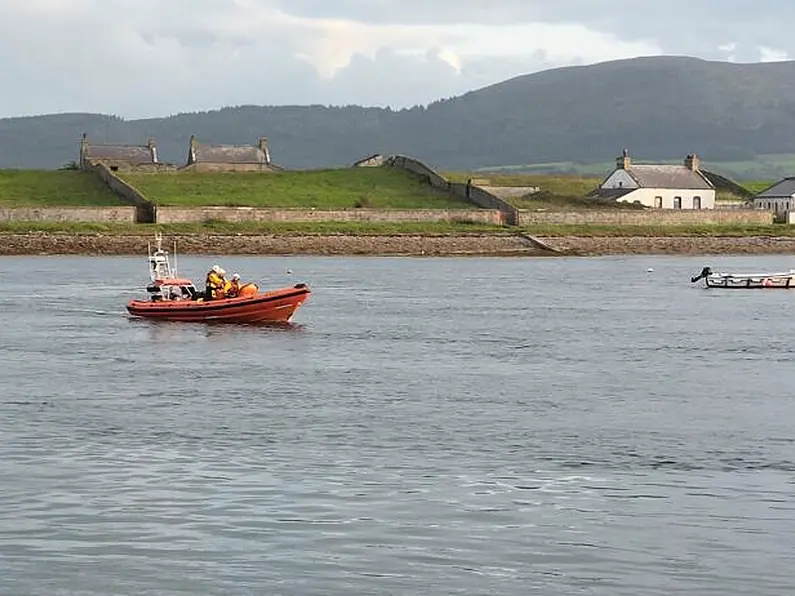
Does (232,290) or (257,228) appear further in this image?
(257,228)

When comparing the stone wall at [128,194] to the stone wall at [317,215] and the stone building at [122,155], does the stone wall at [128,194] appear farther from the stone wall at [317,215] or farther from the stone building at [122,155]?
the stone building at [122,155]

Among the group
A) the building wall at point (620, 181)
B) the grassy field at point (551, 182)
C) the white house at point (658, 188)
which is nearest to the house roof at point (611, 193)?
the white house at point (658, 188)

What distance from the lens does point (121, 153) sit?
112 m

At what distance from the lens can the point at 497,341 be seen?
34094 millimetres

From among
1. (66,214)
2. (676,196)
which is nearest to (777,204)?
(676,196)

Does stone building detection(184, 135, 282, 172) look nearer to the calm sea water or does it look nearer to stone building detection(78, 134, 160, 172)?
stone building detection(78, 134, 160, 172)

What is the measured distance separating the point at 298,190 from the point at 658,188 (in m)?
24.4

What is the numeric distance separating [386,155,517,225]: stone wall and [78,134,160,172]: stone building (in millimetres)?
18504

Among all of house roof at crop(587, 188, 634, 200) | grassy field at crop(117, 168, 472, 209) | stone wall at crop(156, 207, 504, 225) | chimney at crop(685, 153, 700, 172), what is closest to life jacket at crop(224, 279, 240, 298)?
stone wall at crop(156, 207, 504, 225)

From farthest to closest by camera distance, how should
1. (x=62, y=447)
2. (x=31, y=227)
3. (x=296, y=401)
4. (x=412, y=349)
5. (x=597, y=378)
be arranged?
1. (x=31, y=227)
2. (x=412, y=349)
3. (x=597, y=378)
4. (x=296, y=401)
5. (x=62, y=447)

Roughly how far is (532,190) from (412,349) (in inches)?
2594

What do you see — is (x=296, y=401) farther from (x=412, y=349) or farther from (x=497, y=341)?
(x=497, y=341)

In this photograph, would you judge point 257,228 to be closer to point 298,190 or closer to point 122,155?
point 298,190

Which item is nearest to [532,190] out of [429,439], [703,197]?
[703,197]
